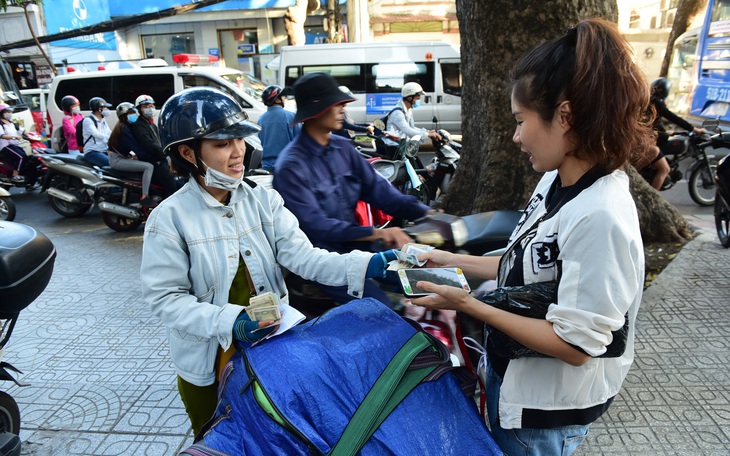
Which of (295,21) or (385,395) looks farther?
(295,21)

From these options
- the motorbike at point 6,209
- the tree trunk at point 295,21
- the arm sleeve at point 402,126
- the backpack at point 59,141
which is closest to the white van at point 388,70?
the tree trunk at point 295,21

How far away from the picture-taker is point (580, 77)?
1160 mm

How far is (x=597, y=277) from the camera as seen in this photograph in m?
1.13

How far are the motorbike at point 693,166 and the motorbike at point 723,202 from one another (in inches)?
53.6

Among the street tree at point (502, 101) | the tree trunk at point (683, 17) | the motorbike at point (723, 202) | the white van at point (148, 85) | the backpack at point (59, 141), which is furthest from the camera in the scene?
the tree trunk at point (683, 17)

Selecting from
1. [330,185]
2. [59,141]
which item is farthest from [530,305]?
[59,141]

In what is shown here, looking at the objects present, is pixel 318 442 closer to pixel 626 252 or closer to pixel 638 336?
pixel 626 252

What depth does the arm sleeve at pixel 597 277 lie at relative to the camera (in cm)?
113

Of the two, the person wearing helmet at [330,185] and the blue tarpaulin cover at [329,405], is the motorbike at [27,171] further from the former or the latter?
the blue tarpaulin cover at [329,405]

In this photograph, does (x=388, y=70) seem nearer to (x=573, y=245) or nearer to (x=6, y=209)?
(x=6, y=209)

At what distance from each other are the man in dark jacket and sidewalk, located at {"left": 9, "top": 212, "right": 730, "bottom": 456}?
2.03 metres

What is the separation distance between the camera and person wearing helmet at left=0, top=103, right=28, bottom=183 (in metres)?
8.23

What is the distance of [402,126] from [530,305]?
6.44 m

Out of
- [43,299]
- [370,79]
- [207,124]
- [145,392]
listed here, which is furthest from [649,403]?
[370,79]
